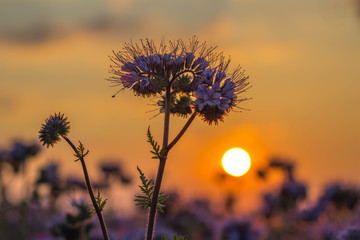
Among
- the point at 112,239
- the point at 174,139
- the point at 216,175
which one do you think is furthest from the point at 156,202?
the point at 216,175

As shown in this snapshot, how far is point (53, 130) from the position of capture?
4.66 metres

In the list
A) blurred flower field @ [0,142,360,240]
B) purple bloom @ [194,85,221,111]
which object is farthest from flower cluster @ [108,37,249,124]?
blurred flower field @ [0,142,360,240]

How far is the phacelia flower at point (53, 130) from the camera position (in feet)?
15.3

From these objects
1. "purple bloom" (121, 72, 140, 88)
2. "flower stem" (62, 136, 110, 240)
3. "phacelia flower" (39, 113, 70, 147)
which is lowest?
"flower stem" (62, 136, 110, 240)

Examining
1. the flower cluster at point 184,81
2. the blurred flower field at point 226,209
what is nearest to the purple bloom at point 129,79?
the flower cluster at point 184,81

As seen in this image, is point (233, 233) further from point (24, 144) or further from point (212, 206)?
point (212, 206)

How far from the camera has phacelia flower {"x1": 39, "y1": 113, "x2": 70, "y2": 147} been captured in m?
4.66

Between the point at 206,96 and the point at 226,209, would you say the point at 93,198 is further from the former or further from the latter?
the point at 226,209

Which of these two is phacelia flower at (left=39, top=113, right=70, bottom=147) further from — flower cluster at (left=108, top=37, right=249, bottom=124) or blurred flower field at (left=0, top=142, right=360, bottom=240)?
blurred flower field at (left=0, top=142, right=360, bottom=240)

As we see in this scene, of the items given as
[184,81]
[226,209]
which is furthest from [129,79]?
[226,209]

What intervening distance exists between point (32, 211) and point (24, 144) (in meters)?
8.75

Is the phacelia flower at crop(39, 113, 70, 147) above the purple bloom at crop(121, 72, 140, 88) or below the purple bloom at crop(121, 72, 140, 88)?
below

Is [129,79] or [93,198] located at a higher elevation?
[129,79]

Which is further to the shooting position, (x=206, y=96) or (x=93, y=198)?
(x=206, y=96)
